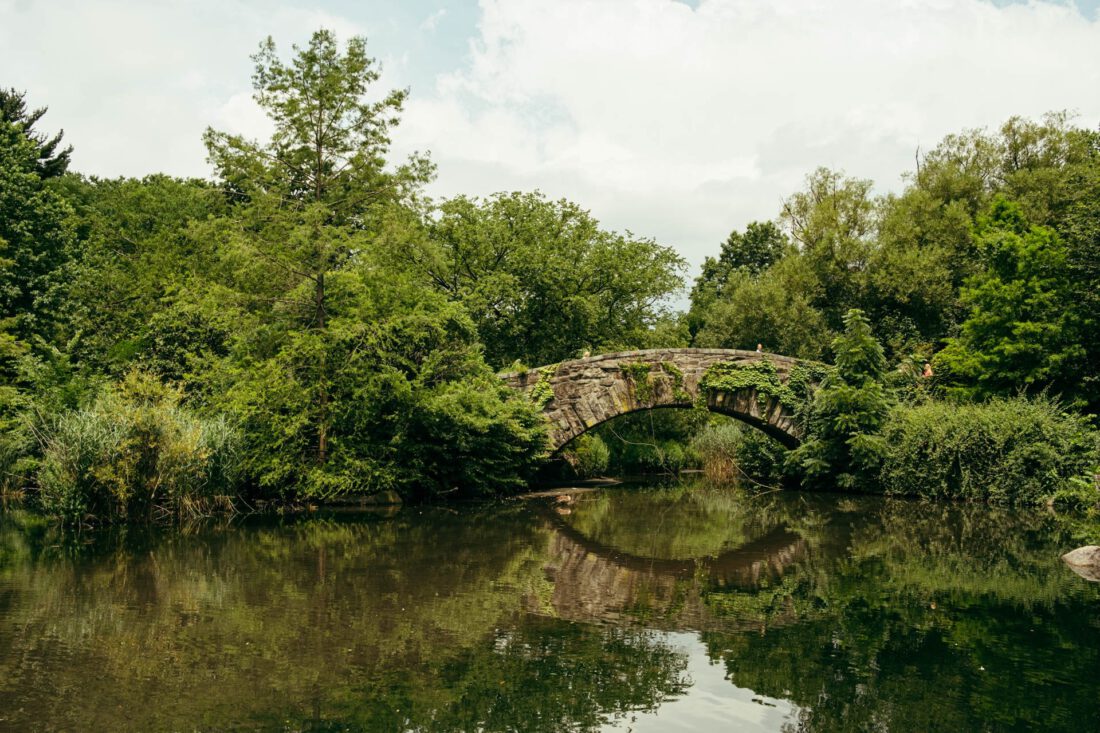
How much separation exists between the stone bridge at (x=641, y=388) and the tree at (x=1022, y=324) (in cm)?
342

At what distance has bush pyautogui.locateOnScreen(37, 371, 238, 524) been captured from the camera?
12.4 meters

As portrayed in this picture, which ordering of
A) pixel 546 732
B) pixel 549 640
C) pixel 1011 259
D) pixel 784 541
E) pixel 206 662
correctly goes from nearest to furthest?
pixel 546 732 → pixel 206 662 → pixel 549 640 → pixel 784 541 → pixel 1011 259

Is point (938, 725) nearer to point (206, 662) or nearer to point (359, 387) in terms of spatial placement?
point (206, 662)

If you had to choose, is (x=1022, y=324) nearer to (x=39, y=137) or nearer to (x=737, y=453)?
(x=737, y=453)

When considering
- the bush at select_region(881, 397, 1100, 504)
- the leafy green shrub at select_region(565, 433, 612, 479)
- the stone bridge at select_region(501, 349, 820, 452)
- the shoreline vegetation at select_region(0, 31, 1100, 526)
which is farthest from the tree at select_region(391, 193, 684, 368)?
the bush at select_region(881, 397, 1100, 504)

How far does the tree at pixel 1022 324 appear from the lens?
58.2 feet

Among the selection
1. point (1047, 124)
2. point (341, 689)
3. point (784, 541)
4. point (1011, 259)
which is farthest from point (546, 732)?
point (1047, 124)

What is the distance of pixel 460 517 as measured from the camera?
14219mm

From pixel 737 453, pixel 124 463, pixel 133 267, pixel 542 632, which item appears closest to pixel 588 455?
pixel 737 453

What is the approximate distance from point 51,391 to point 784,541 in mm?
13476

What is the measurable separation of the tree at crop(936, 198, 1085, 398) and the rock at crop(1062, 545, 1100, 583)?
820 cm

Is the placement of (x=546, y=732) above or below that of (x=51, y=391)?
below

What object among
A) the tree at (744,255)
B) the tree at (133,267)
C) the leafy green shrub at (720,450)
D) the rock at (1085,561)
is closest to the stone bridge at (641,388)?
the leafy green shrub at (720,450)

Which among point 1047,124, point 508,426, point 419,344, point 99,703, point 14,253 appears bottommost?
point 99,703
